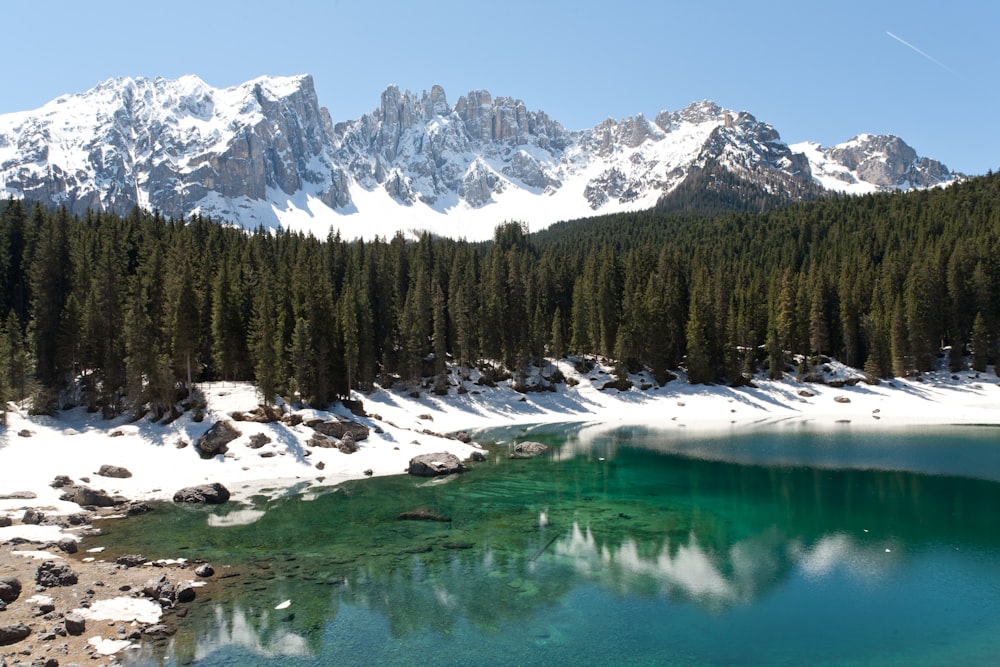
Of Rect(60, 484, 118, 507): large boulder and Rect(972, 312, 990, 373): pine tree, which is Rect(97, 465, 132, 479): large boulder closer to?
Rect(60, 484, 118, 507): large boulder

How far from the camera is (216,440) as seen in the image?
47.5 metres

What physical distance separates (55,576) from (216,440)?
25.3 meters

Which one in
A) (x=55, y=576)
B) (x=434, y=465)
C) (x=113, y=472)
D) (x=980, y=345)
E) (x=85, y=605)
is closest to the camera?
(x=85, y=605)

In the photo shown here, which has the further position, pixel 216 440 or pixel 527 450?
pixel 527 450

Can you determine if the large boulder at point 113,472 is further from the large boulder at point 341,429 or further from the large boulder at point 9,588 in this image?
the large boulder at point 9,588

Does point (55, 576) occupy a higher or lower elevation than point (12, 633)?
higher

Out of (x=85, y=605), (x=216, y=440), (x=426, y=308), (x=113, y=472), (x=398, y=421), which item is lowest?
(x=85, y=605)

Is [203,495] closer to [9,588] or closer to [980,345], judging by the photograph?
[9,588]

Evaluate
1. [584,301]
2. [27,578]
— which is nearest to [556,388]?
[584,301]

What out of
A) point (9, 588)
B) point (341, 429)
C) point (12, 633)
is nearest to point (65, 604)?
point (9, 588)

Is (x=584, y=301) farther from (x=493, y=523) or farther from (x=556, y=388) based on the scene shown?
(x=493, y=523)

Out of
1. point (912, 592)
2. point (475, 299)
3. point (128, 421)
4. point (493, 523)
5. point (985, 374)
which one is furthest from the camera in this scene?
point (475, 299)

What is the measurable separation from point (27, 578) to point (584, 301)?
264 feet

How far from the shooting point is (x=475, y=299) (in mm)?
95125
